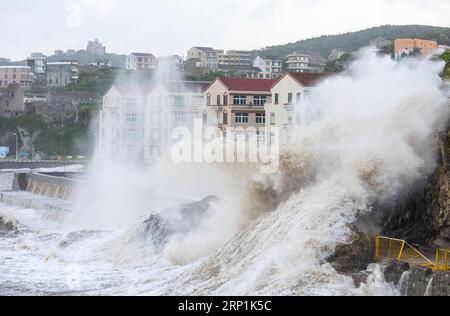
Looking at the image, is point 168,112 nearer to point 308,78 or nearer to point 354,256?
point 308,78

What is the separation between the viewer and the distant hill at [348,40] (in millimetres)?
127144

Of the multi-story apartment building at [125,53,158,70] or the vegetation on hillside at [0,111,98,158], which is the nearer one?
the vegetation on hillside at [0,111,98,158]

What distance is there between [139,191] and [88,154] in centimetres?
4081

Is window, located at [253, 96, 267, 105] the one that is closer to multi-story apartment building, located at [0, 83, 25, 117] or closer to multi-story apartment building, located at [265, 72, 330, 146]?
multi-story apartment building, located at [265, 72, 330, 146]

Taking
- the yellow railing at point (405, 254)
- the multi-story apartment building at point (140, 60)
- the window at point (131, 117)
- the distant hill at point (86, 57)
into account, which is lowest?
the yellow railing at point (405, 254)

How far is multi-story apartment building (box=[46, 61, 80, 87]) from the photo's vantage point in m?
129

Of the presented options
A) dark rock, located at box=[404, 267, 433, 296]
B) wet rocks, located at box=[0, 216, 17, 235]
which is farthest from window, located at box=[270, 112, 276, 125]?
dark rock, located at box=[404, 267, 433, 296]

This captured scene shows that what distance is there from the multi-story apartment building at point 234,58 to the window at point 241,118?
86513 millimetres

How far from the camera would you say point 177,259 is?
71.0ft

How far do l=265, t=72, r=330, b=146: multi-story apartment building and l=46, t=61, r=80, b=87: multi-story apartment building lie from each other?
92382mm

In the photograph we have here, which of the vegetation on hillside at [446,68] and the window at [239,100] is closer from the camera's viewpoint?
the vegetation on hillside at [446,68]

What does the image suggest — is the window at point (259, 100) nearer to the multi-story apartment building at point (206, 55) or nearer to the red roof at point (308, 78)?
the red roof at point (308, 78)

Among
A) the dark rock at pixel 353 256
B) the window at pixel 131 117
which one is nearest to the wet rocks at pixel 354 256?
the dark rock at pixel 353 256
